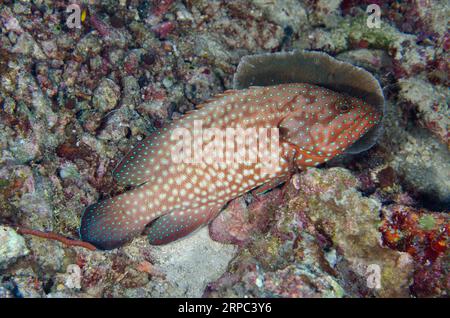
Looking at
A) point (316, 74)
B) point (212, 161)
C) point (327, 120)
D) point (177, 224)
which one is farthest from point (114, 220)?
point (316, 74)

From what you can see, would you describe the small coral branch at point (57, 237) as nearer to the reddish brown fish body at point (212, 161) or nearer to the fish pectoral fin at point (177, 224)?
the reddish brown fish body at point (212, 161)

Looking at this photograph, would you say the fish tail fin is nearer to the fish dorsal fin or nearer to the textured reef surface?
the textured reef surface

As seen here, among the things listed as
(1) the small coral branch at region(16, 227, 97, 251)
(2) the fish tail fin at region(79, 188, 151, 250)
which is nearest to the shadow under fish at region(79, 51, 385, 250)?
(2) the fish tail fin at region(79, 188, 151, 250)

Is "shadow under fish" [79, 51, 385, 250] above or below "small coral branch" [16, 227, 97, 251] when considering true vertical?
above

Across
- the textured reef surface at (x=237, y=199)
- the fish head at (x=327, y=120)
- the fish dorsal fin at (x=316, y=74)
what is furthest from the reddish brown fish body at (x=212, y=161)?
the fish dorsal fin at (x=316, y=74)

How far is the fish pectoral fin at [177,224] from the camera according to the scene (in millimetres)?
4734

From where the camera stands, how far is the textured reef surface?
13.2 ft

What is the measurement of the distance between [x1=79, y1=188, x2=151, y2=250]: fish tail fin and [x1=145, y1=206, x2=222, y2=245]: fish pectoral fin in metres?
0.22

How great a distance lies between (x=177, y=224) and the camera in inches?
191

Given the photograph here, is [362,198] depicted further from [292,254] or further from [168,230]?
[168,230]

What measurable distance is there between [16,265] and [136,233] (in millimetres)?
1491

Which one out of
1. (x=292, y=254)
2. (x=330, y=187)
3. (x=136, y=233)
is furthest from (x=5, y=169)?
(x=330, y=187)

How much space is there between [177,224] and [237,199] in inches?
40.6

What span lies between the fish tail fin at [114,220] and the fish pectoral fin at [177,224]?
22 cm
